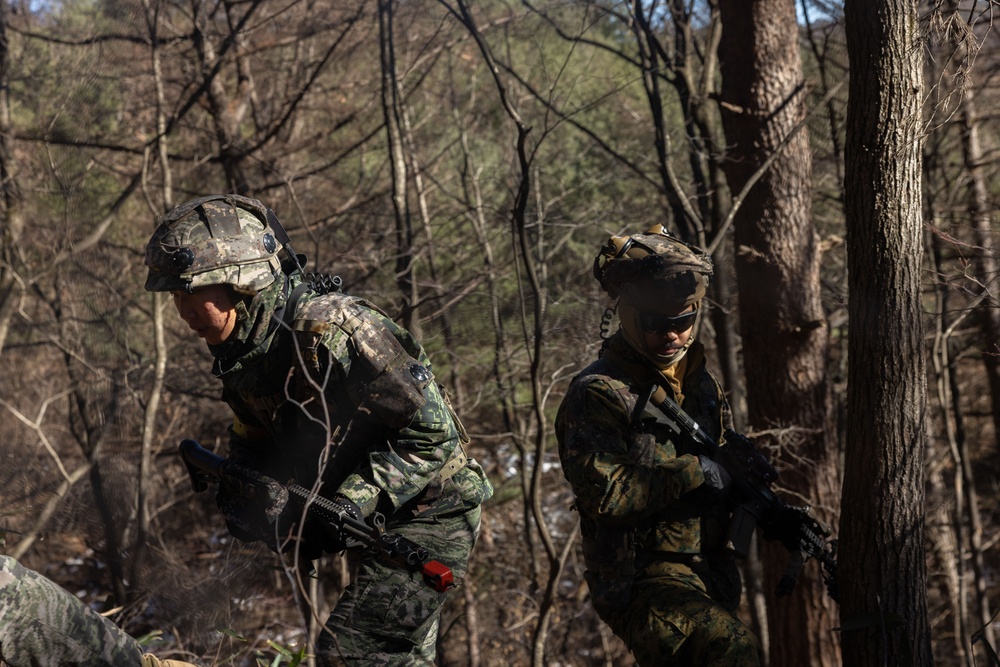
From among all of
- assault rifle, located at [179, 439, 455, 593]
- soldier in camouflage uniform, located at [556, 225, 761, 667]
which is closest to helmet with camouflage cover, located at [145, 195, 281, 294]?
assault rifle, located at [179, 439, 455, 593]

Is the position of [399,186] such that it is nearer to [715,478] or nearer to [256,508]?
[256,508]

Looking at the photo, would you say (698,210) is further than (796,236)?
Yes

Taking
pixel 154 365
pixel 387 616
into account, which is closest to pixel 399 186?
pixel 154 365

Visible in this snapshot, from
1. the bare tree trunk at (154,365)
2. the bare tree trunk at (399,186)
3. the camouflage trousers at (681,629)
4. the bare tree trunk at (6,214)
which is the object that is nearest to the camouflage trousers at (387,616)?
the camouflage trousers at (681,629)

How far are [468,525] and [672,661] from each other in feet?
2.75

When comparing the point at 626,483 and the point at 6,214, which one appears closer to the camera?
the point at 626,483

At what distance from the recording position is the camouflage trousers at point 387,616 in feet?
9.75

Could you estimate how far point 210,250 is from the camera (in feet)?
10.4

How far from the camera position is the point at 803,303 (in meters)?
5.37

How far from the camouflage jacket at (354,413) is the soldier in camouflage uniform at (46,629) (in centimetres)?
75

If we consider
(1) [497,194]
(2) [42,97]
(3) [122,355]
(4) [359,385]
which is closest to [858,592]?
(4) [359,385]

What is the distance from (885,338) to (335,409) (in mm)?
1854

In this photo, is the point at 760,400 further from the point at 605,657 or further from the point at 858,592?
the point at 605,657

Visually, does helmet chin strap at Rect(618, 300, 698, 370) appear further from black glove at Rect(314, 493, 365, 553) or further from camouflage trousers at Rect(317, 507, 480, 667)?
black glove at Rect(314, 493, 365, 553)
